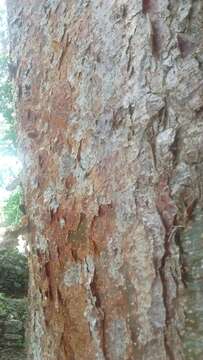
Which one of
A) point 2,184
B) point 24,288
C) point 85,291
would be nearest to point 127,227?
point 85,291

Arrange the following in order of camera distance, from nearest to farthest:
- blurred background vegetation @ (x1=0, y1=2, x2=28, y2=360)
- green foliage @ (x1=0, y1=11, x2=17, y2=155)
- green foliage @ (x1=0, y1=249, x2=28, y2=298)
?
1. blurred background vegetation @ (x1=0, y1=2, x2=28, y2=360)
2. green foliage @ (x1=0, y1=249, x2=28, y2=298)
3. green foliage @ (x1=0, y1=11, x2=17, y2=155)

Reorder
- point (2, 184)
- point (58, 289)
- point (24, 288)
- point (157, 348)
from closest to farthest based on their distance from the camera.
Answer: point (157, 348), point (58, 289), point (24, 288), point (2, 184)

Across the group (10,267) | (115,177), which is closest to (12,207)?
(10,267)

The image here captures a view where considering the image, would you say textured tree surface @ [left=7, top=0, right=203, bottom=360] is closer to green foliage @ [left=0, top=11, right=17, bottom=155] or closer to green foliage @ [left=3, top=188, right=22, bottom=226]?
green foliage @ [left=0, top=11, right=17, bottom=155]

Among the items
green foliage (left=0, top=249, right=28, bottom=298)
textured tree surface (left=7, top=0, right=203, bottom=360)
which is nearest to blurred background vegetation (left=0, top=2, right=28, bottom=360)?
green foliage (left=0, top=249, right=28, bottom=298)

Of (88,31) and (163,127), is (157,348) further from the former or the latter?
(88,31)

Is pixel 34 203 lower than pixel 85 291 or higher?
higher

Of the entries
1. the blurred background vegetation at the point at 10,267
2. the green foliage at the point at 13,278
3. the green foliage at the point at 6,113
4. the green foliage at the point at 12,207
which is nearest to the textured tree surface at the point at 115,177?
the blurred background vegetation at the point at 10,267

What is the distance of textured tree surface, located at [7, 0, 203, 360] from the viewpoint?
1.82 ft

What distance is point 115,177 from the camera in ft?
2.03

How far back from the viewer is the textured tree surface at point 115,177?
56 cm

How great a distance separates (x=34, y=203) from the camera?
2.59 feet

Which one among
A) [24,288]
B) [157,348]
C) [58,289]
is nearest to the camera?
Result: [157,348]

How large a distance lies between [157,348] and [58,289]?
202 millimetres
